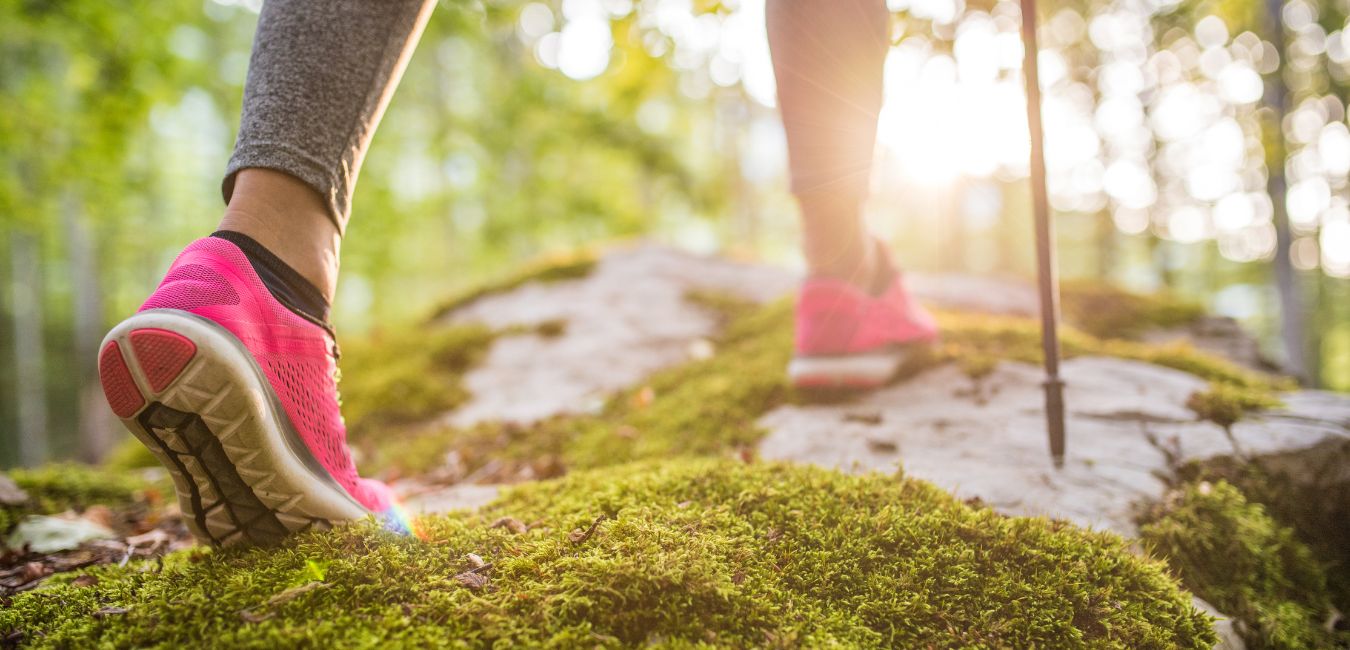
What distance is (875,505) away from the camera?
1357 mm

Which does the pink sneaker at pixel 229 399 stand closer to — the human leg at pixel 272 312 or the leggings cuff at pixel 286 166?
the human leg at pixel 272 312

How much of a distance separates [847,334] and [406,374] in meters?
2.67

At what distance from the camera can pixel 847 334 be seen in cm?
229

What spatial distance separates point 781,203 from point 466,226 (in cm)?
1291

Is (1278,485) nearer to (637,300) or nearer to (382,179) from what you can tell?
(637,300)

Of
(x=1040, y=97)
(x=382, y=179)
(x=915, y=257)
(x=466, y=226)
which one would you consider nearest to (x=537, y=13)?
(x=382, y=179)

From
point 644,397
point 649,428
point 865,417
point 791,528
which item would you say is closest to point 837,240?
point 865,417

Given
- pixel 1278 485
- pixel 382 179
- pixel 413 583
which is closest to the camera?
pixel 413 583

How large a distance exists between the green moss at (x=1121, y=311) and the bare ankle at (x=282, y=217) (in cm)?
507

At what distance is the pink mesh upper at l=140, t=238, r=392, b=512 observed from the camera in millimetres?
1098

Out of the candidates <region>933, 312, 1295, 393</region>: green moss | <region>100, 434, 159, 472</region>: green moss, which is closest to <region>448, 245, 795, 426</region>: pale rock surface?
<region>933, 312, 1295, 393</region>: green moss

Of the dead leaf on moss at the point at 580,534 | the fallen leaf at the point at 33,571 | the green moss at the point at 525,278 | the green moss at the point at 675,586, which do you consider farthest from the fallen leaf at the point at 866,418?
the green moss at the point at 525,278

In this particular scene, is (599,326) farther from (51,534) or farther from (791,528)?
(791,528)

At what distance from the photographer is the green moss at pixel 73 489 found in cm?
212
